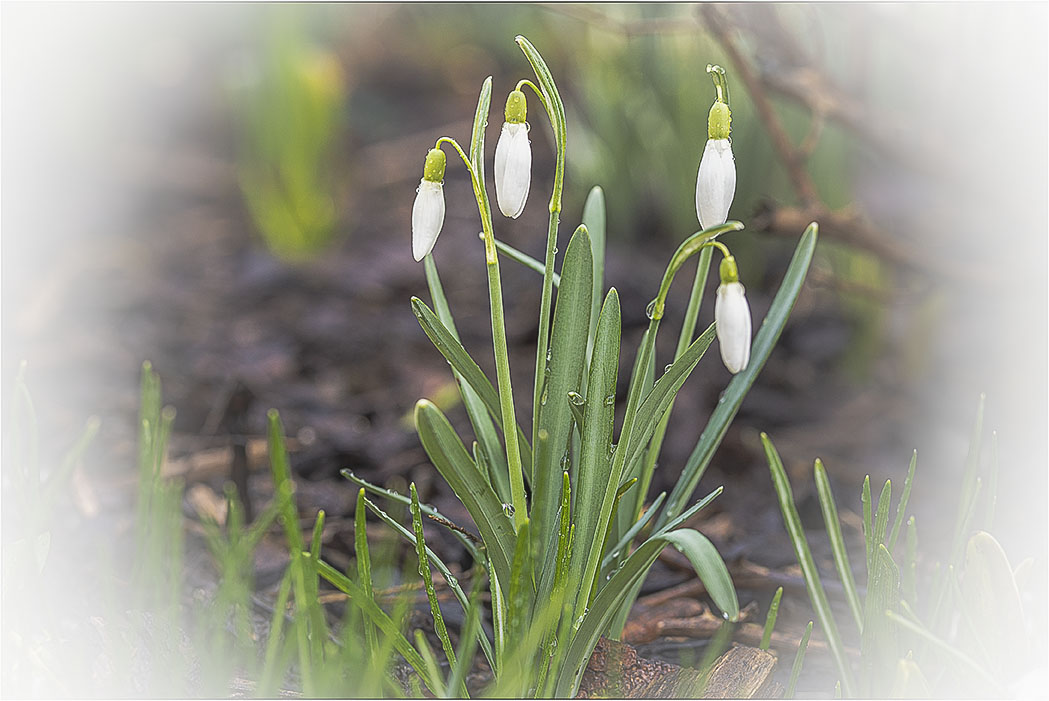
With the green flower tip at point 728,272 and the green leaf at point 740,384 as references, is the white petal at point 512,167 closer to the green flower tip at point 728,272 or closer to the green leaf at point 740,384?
the green flower tip at point 728,272

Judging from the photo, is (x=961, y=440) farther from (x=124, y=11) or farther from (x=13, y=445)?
(x=124, y=11)

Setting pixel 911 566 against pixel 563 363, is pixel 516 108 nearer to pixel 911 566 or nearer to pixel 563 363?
pixel 563 363

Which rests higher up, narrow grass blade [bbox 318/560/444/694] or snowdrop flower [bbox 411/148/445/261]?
snowdrop flower [bbox 411/148/445/261]

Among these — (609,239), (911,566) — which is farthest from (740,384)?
(609,239)

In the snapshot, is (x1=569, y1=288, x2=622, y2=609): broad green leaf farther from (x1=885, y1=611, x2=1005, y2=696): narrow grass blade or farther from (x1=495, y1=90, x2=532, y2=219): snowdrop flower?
(x1=885, y1=611, x2=1005, y2=696): narrow grass blade

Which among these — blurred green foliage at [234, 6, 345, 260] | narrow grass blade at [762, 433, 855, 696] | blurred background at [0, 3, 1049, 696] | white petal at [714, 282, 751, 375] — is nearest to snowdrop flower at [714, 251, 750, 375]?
white petal at [714, 282, 751, 375]

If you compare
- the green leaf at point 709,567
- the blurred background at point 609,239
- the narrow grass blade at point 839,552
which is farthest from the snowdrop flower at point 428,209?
the blurred background at point 609,239

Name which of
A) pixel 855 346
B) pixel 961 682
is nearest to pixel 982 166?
pixel 855 346
